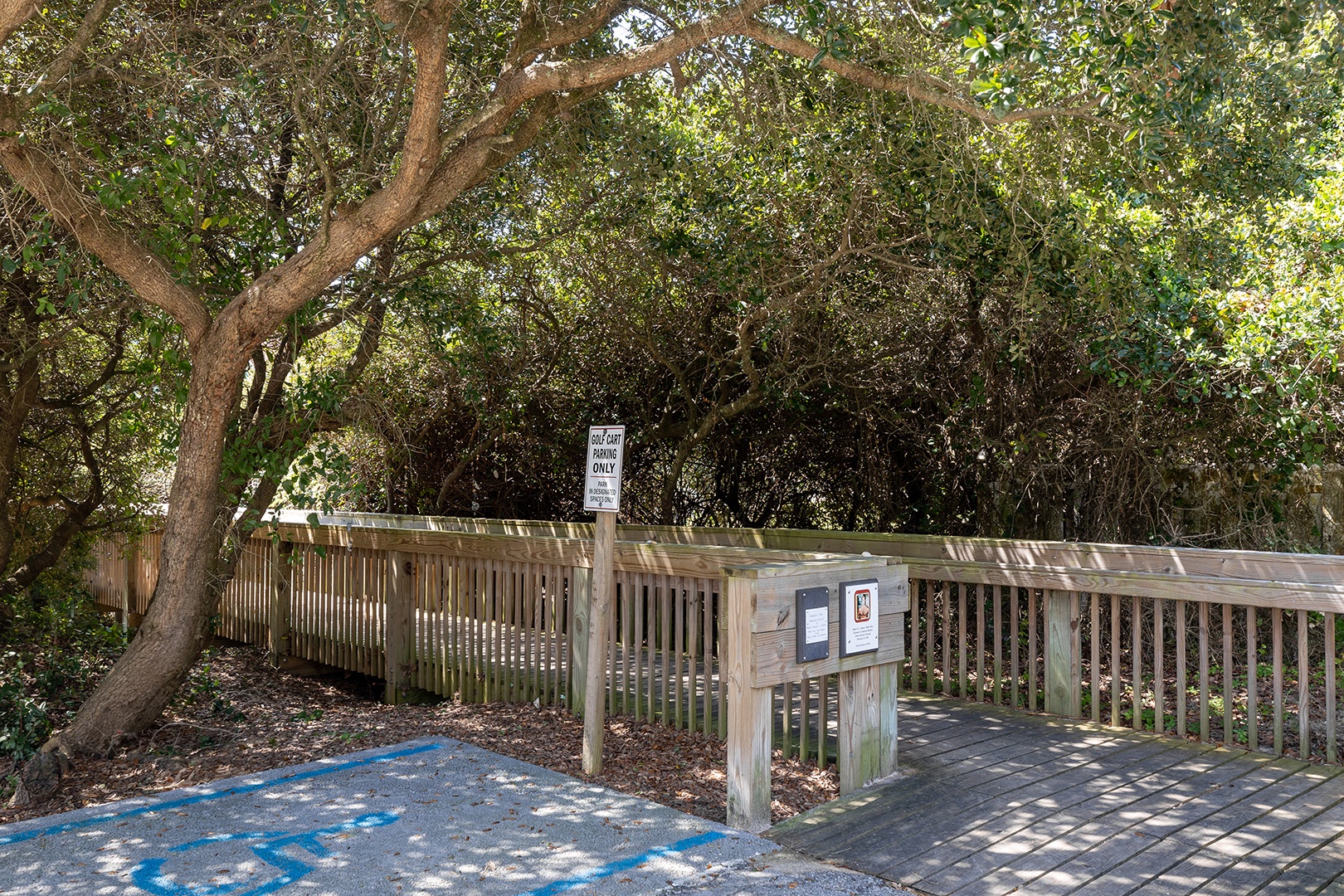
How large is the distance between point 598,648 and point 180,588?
2821 millimetres

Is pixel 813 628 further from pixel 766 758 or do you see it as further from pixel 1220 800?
pixel 1220 800

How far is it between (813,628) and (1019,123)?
465 cm

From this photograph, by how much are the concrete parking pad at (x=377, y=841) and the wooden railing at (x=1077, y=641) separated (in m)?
1.24

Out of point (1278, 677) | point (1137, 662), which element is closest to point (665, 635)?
point (1137, 662)

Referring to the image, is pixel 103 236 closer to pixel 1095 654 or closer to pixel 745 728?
pixel 745 728

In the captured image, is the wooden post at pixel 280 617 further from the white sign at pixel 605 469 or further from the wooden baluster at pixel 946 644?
the wooden baluster at pixel 946 644

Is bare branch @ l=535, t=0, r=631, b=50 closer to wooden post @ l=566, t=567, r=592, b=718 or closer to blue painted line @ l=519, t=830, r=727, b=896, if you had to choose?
wooden post @ l=566, t=567, r=592, b=718

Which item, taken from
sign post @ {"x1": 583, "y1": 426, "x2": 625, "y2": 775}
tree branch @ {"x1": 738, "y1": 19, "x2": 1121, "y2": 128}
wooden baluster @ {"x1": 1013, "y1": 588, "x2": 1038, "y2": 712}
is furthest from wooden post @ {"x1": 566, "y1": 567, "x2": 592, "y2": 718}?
tree branch @ {"x1": 738, "y1": 19, "x2": 1121, "y2": 128}

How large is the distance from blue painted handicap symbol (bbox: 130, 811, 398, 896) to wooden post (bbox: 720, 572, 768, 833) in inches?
62.6

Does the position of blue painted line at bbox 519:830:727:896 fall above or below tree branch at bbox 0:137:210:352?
below

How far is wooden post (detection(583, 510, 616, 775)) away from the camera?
5430 millimetres

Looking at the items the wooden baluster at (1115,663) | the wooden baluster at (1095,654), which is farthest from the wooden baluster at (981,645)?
the wooden baluster at (1115,663)

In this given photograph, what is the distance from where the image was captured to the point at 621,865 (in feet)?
13.3

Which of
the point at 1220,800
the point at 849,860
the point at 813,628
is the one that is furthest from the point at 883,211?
the point at 849,860
